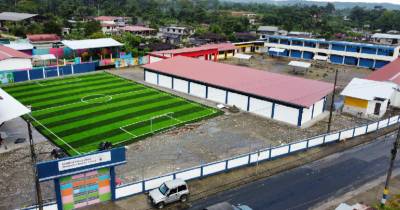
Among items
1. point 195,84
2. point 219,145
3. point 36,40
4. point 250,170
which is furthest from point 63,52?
point 250,170

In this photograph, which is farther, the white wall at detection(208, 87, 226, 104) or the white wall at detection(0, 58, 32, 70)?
the white wall at detection(0, 58, 32, 70)

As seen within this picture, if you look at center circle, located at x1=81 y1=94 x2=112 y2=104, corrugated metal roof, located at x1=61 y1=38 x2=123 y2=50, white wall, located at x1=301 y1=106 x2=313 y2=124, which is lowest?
center circle, located at x1=81 y1=94 x2=112 y2=104

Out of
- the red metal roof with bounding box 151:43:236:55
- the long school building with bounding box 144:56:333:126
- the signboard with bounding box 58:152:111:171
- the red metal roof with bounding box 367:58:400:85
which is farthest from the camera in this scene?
the red metal roof with bounding box 151:43:236:55

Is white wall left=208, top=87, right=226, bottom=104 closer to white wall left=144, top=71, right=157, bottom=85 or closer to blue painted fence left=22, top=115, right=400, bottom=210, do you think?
white wall left=144, top=71, right=157, bottom=85

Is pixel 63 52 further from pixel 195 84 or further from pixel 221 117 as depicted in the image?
pixel 221 117

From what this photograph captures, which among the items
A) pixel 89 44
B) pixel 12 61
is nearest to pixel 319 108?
pixel 89 44

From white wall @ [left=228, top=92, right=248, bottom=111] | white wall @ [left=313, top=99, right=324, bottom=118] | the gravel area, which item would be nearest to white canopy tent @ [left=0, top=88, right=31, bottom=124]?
the gravel area
